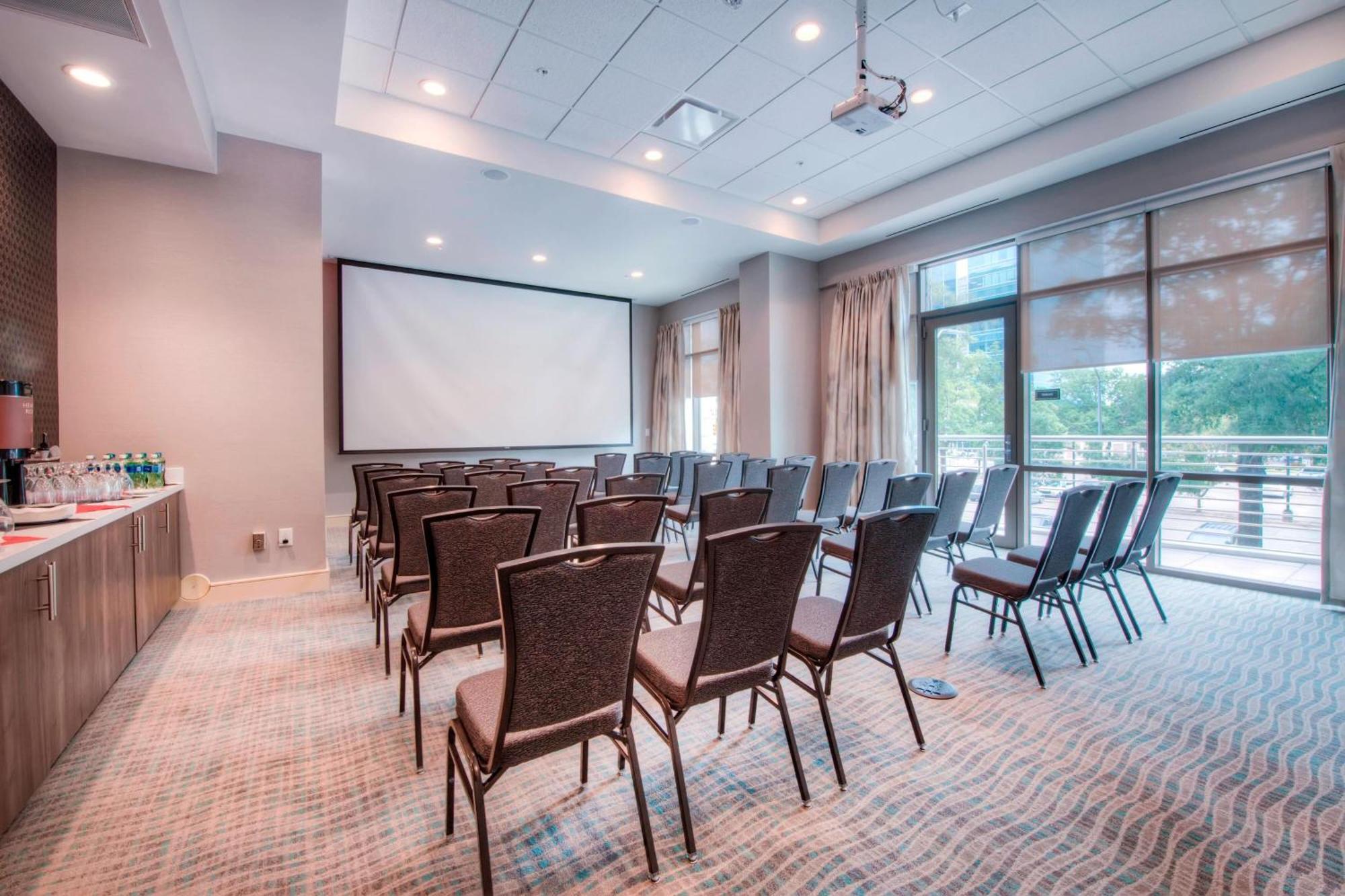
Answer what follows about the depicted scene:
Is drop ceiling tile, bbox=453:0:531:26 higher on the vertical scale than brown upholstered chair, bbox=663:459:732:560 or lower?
higher

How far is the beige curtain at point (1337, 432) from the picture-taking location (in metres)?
3.42

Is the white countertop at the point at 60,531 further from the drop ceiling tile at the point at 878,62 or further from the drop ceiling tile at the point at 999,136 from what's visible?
the drop ceiling tile at the point at 999,136

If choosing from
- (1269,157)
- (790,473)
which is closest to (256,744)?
A: (790,473)

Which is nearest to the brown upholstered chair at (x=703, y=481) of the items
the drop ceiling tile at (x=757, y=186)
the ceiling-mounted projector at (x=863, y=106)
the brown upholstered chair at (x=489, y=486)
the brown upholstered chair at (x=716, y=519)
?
the brown upholstered chair at (x=489, y=486)

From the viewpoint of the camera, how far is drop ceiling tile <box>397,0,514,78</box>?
3.09m

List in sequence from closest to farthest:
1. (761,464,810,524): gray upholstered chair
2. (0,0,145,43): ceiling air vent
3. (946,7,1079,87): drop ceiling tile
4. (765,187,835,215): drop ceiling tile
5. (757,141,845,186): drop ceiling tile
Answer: (0,0,145,43): ceiling air vent, (946,7,1079,87): drop ceiling tile, (761,464,810,524): gray upholstered chair, (757,141,845,186): drop ceiling tile, (765,187,835,215): drop ceiling tile

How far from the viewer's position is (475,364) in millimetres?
7438

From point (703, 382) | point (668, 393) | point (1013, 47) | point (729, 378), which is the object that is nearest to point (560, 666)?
point (1013, 47)

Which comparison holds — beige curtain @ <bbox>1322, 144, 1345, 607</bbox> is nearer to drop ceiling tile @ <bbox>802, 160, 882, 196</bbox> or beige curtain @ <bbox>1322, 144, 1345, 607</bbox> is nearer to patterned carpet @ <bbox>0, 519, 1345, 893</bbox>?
patterned carpet @ <bbox>0, 519, 1345, 893</bbox>

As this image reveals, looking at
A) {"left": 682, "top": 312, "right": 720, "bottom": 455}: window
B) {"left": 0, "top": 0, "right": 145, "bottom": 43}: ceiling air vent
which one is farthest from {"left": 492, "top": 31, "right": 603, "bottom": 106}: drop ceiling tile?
{"left": 682, "top": 312, "right": 720, "bottom": 455}: window

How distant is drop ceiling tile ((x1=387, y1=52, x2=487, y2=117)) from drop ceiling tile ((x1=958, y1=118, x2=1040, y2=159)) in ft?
13.0

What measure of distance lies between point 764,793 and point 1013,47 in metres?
4.43

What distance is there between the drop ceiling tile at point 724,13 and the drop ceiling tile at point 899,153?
74.0 inches

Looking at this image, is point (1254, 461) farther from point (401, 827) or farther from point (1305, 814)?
point (401, 827)
